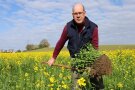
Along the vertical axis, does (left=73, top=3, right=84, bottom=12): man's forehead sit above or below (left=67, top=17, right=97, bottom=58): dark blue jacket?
above

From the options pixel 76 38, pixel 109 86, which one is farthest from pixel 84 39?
pixel 109 86

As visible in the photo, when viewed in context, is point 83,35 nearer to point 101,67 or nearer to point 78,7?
point 78,7

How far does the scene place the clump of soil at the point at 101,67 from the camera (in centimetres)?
550

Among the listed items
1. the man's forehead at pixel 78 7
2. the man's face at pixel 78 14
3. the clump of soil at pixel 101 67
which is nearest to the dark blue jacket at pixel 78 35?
the man's face at pixel 78 14

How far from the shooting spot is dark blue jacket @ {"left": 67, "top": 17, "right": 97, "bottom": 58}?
20.8ft

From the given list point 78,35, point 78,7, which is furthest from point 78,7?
point 78,35

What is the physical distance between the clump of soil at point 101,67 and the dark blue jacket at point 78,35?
803mm

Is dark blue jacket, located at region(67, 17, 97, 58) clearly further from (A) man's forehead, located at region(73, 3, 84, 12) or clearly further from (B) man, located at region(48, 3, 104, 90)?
(A) man's forehead, located at region(73, 3, 84, 12)

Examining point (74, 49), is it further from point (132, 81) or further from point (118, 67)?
point (118, 67)

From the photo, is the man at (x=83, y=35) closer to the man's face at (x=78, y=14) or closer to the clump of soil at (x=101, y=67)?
the man's face at (x=78, y=14)

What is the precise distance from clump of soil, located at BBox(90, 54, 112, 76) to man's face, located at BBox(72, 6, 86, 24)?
2.78ft

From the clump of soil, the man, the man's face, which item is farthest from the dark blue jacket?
the clump of soil

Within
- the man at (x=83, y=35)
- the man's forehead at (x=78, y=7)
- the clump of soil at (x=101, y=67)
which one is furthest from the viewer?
the man at (x=83, y=35)

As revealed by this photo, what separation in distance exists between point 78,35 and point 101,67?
1028mm
